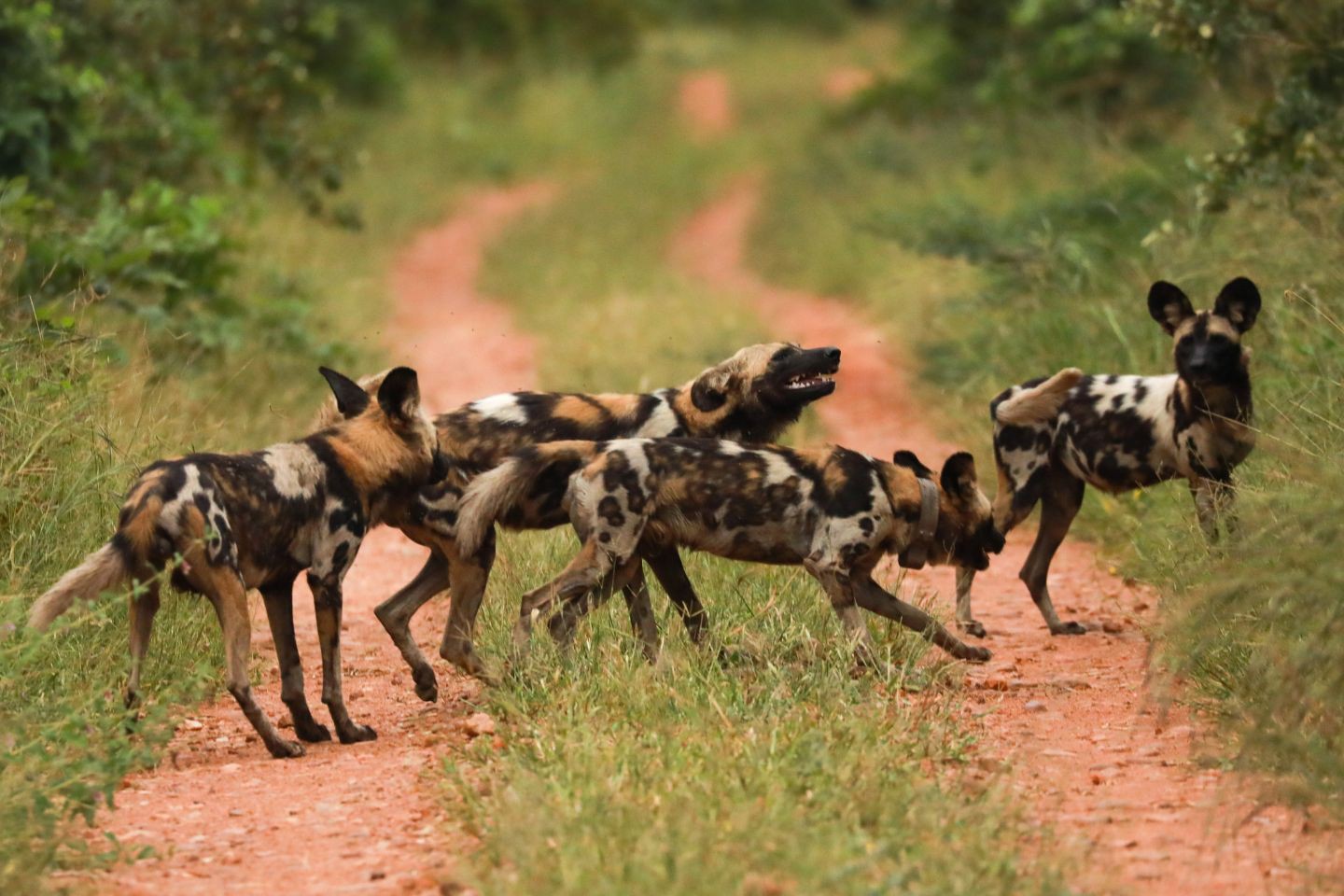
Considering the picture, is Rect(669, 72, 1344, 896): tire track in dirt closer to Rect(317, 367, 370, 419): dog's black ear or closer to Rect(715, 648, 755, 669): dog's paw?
Rect(715, 648, 755, 669): dog's paw

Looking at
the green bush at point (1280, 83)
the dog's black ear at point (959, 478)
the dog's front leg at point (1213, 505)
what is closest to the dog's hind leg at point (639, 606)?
the dog's black ear at point (959, 478)

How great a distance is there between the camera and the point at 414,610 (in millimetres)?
6086

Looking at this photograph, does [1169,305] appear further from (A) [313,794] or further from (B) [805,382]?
(A) [313,794]

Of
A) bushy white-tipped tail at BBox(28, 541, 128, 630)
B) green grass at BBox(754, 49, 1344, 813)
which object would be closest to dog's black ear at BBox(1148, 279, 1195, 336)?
green grass at BBox(754, 49, 1344, 813)

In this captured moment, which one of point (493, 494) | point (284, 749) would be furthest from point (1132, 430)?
point (284, 749)

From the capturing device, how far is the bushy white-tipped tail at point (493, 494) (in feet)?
18.5

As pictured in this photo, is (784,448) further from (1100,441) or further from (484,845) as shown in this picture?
(484,845)

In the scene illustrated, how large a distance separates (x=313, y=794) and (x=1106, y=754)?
2.01m

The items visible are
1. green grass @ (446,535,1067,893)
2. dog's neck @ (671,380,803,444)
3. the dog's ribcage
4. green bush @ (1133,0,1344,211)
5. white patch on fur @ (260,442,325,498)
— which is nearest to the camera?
green grass @ (446,535,1067,893)

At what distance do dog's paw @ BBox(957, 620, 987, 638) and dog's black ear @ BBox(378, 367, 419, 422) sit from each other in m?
2.21

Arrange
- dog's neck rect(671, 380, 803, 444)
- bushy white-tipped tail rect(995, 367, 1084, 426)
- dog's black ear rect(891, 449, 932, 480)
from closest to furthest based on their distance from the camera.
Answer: dog's black ear rect(891, 449, 932, 480)
dog's neck rect(671, 380, 803, 444)
bushy white-tipped tail rect(995, 367, 1084, 426)

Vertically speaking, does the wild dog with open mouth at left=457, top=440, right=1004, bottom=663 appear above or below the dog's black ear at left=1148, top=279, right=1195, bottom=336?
below

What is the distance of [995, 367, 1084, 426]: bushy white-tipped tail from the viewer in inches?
281

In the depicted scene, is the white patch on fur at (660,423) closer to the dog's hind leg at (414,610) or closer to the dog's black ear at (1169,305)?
the dog's hind leg at (414,610)
